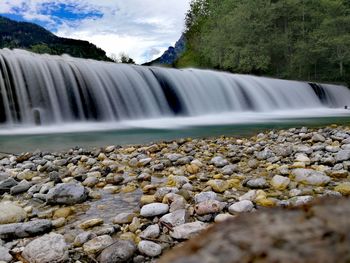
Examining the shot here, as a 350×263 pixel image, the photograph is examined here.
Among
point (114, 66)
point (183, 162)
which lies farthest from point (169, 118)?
point (183, 162)

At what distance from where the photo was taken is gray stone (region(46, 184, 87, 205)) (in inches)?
139

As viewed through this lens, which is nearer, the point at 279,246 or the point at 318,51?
the point at 279,246

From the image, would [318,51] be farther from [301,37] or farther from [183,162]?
[183,162]

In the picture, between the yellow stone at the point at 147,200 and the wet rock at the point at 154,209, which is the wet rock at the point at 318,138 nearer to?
the yellow stone at the point at 147,200

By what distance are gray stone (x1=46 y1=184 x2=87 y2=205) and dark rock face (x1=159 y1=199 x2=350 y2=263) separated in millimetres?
3152

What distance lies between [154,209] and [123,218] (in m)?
0.28

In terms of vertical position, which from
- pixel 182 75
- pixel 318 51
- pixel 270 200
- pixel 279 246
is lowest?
pixel 270 200

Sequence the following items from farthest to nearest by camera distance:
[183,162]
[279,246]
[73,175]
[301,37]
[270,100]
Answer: [301,37] → [270,100] → [183,162] → [73,175] → [279,246]

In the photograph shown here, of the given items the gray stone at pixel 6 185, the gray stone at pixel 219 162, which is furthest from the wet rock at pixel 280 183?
the gray stone at pixel 6 185

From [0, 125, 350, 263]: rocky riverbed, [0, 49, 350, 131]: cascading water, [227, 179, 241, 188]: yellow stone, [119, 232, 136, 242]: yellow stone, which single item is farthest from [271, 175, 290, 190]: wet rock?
[0, 49, 350, 131]: cascading water

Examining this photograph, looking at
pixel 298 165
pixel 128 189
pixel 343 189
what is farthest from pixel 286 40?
pixel 128 189

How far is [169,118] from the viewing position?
15164mm

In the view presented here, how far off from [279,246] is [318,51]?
32619mm

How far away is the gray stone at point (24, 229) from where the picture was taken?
2734 millimetres
